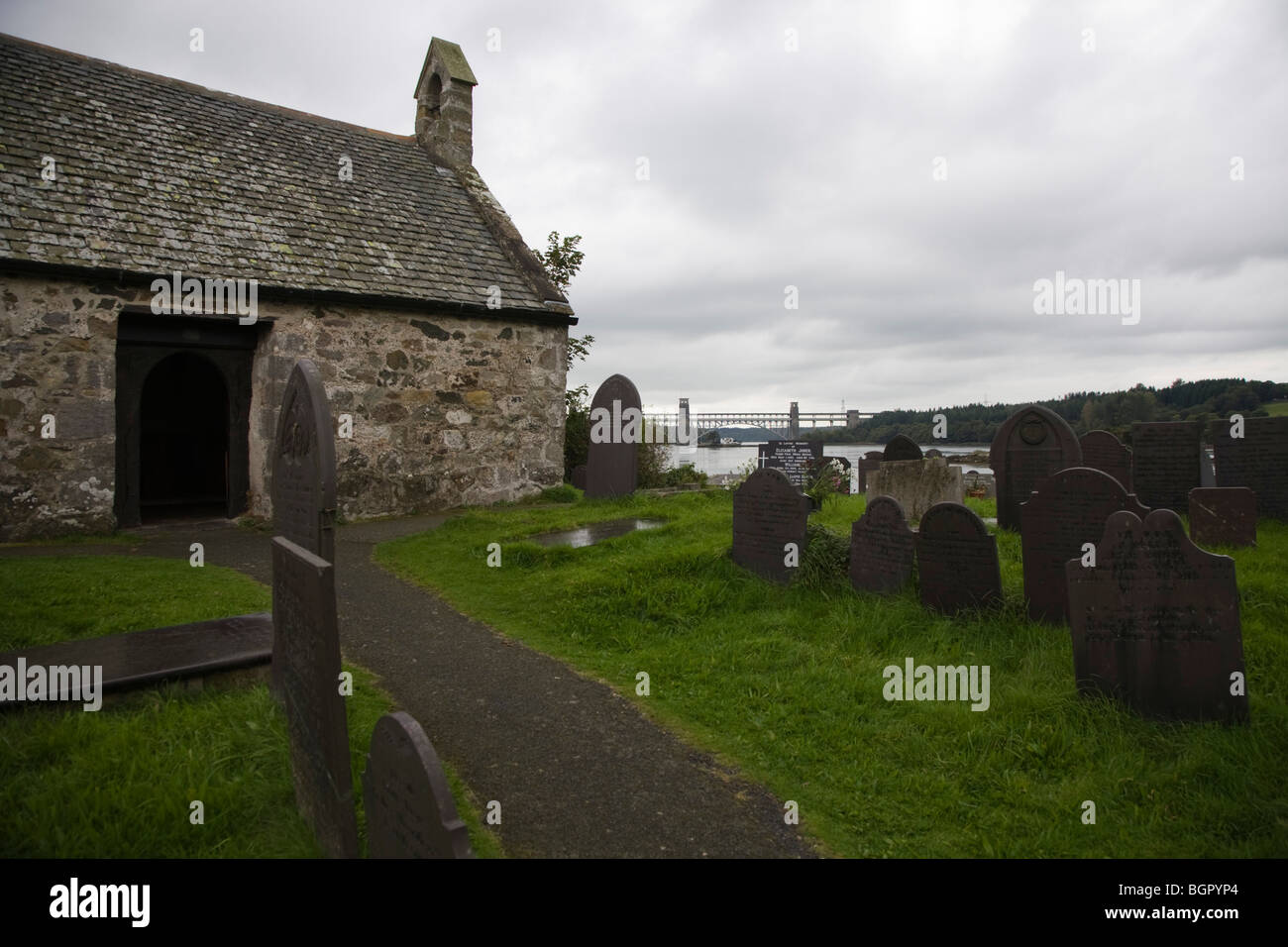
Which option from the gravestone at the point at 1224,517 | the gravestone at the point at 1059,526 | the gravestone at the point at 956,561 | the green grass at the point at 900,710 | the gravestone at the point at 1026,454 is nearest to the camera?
the green grass at the point at 900,710

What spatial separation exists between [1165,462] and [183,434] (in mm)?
15674

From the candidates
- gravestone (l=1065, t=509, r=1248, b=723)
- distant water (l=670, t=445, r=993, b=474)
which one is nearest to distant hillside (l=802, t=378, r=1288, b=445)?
distant water (l=670, t=445, r=993, b=474)

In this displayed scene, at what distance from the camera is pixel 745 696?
4.28m

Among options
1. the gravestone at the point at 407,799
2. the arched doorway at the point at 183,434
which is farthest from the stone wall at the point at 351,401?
the gravestone at the point at 407,799

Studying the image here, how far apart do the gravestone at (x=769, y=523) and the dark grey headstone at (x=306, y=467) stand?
3996mm

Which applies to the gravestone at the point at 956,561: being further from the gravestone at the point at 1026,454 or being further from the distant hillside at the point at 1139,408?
the distant hillside at the point at 1139,408

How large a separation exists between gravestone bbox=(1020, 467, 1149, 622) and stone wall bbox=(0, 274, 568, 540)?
793cm

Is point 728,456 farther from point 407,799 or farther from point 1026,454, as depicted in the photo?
point 407,799

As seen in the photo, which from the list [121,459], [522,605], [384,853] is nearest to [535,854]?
[384,853]

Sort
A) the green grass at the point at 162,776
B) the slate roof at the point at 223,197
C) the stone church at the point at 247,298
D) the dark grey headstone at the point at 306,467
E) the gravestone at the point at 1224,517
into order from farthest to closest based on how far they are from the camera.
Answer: the slate roof at the point at 223,197, the stone church at the point at 247,298, the gravestone at the point at 1224,517, the dark grey headstone at the point at 306,467, the green grass at the point at 162,776

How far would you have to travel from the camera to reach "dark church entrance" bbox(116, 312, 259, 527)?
29.7ft

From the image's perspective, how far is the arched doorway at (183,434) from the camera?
539 inches

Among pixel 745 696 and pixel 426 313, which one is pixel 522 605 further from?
pixel 426 313

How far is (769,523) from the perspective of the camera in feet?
21.8
